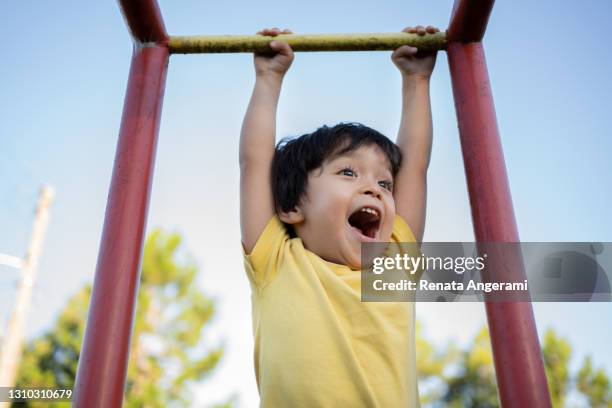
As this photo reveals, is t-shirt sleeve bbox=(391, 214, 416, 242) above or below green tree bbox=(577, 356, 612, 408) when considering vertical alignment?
below

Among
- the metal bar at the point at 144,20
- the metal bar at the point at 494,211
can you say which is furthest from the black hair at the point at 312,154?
the metal bar at the point at 144,20

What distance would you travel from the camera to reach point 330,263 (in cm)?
122

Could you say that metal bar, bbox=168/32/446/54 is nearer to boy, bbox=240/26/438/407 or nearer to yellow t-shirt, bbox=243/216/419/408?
boy, bbox=240/26/438/407

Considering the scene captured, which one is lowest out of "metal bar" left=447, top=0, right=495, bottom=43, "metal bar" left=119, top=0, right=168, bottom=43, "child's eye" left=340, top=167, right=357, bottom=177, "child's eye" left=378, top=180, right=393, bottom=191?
"child's eye" left=378, top=180, right=393, bottom=191

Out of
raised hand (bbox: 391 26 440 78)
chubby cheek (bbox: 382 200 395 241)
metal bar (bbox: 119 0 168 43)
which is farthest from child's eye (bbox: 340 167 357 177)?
metal bar (bbox: 119 0 168 43)

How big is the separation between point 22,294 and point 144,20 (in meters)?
5.67

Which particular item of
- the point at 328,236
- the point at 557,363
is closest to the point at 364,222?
the point at 328,236

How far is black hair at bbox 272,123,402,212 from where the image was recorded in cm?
131

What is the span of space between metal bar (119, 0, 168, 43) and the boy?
24 centimetres

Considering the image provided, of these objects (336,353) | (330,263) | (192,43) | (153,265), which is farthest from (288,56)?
(153,265)

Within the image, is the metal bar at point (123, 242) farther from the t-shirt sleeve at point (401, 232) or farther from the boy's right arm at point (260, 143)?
the t-shirt sleeve at point (401, 232)

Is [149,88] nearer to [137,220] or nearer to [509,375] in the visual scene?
[137,220]

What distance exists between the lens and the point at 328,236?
1228 millimetres

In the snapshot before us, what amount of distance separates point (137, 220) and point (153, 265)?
8.45 meters
